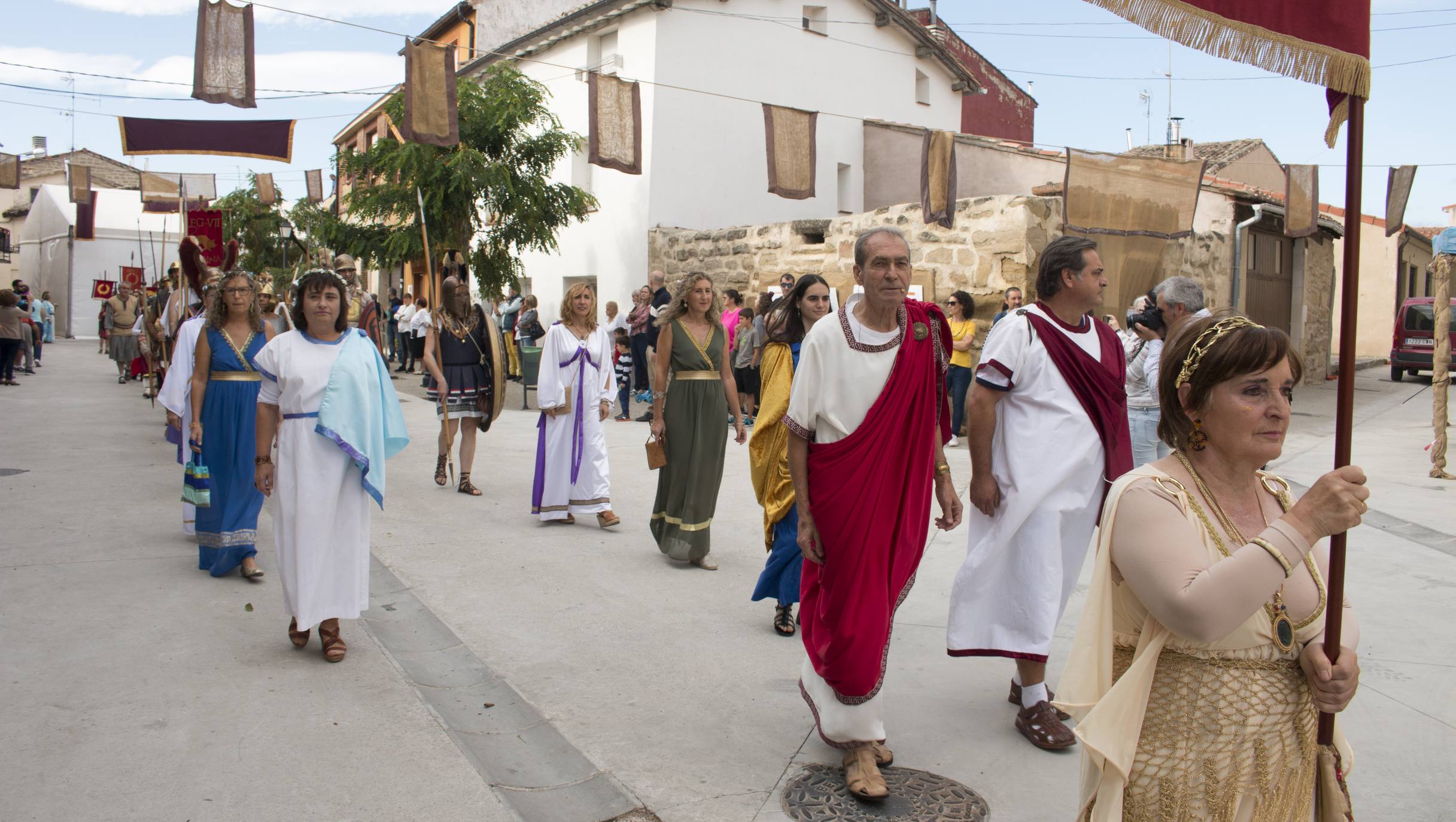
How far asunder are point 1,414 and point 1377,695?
52.5ft

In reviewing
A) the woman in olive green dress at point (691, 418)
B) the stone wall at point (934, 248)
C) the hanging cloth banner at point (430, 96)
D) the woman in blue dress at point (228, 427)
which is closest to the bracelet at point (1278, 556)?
the woman in olive green dress at point (691, 418)

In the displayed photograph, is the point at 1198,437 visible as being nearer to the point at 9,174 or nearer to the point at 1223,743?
the point at 1223,743

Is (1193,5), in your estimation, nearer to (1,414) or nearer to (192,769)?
(192,769)

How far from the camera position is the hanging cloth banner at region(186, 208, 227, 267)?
463 inches

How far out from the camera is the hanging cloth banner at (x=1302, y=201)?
1656 centimetres

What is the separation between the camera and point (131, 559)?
6426 millimetres

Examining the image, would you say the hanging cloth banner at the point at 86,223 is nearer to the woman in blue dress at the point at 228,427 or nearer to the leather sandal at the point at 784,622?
the woman in blue dress at the point at 228,427

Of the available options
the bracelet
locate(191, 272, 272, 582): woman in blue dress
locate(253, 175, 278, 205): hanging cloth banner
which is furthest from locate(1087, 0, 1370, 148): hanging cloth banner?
locate(253, 175, 278, 205): hanging cloth banner

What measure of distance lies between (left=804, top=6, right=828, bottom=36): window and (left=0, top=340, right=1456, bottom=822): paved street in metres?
17.8

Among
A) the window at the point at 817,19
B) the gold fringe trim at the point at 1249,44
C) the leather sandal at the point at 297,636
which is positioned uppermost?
the window at the point at 817,19

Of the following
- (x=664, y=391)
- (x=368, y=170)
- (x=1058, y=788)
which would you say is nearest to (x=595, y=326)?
(x=664, y=391)

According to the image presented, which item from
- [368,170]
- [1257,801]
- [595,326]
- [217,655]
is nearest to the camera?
[1257,801]

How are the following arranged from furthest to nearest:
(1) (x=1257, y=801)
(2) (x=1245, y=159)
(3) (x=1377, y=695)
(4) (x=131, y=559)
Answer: (2) (x=1245, y=159) → (4) (x=131, y=559) → (3) (x=1377, y=695) → (1) (x=1257, y=801)

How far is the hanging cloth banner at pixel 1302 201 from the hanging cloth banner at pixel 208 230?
49.3ft
